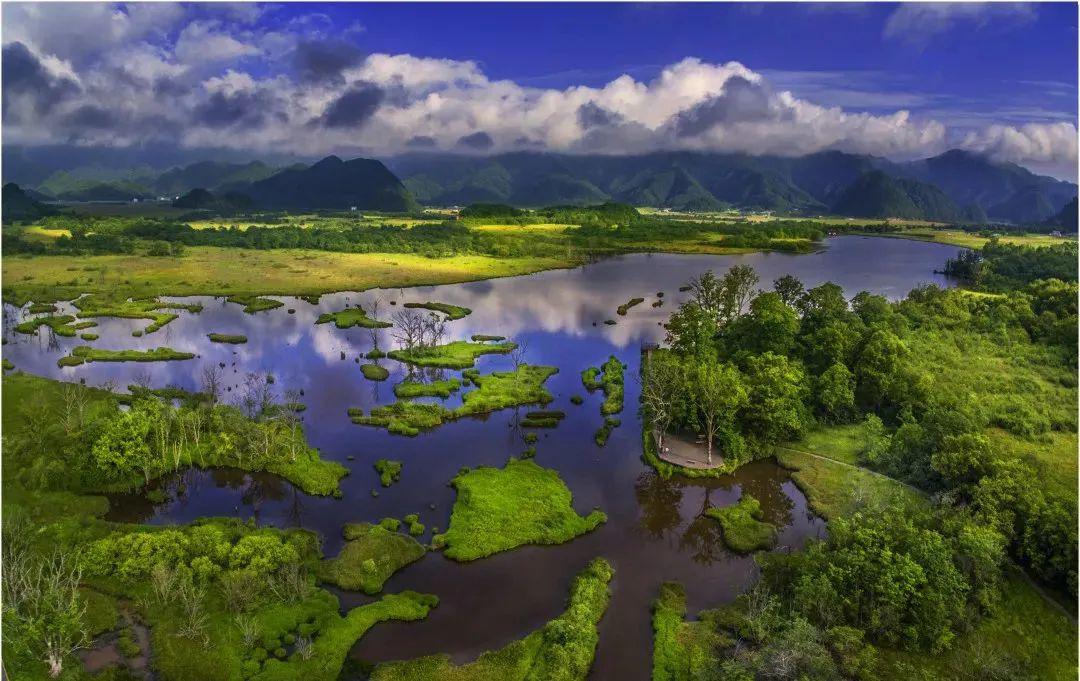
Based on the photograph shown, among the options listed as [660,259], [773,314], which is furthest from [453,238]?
[773,314]

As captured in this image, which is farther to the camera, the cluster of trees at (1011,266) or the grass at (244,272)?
the grass at (244,272)

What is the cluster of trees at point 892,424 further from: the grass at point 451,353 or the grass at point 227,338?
the grass at point 227,338

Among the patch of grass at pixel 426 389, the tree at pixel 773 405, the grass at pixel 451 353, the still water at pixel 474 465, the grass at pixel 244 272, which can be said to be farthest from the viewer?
the grass at pixel 244 272

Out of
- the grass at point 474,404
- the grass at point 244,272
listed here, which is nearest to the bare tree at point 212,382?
the grass at point 474,404

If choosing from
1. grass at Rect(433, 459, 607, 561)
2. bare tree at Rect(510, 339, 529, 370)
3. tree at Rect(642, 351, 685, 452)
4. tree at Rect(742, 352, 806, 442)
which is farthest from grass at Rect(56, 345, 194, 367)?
tree at Rect(742, 352, 806, 442)

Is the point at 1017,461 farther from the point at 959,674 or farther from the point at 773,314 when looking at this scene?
the point at 773,314

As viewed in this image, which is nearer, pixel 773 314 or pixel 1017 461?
pixel 1017 461

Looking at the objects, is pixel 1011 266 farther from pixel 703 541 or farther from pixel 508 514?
pixel 508 514

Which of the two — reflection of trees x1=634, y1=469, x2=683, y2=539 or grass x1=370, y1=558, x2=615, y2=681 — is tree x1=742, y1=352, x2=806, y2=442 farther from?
grass x1=370, y1=558, x2=615, y2=681
